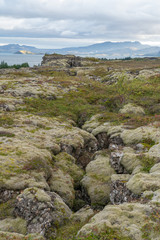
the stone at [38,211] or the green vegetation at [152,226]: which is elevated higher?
the green vegetation at [152,226]

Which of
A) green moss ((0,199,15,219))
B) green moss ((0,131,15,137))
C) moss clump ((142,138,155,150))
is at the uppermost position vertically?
green moss ((0,131,15,137))

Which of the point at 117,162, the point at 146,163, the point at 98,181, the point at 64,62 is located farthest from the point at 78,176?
the point at 64,62

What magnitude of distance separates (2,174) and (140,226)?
12.4 metres

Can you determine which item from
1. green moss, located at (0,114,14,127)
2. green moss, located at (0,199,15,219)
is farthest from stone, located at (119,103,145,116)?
green moss, located at (0,199,15,219)

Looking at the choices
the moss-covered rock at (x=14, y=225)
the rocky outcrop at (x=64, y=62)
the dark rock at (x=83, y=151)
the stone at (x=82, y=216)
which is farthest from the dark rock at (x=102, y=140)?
the rocky outcrop at (x=64, y=62)

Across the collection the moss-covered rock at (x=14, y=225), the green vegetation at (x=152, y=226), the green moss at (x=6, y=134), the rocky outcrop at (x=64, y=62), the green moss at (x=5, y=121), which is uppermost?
the rocky outcrop at (x=64, y=62)

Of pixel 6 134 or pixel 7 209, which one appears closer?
pixel 7 209

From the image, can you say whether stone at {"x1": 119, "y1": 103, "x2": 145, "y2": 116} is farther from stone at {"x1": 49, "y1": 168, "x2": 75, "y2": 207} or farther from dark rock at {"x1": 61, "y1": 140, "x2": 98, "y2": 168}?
stone at {"x1": 49, "y1": 168, "x2": 75, "y2": 207}

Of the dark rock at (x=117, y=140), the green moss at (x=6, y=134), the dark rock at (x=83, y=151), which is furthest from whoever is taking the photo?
the dark rock at (x=117, y=140)

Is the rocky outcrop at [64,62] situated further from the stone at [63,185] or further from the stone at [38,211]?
the stone at [38,211]

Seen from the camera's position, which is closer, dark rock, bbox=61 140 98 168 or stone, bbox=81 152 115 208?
stone, bbox=81 152 115 208

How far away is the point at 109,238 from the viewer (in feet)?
35.1

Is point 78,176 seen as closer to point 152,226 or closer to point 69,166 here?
point 69,166

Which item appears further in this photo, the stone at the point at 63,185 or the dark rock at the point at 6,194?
the stone at the point at 63,185
